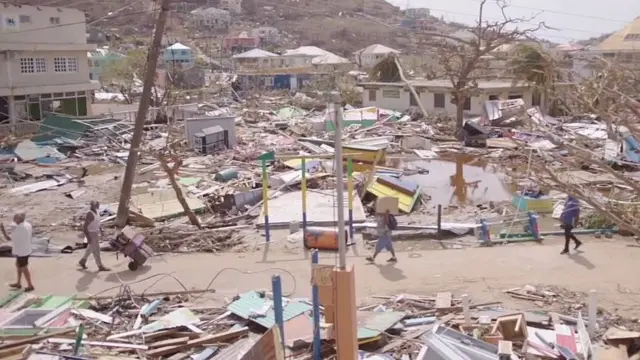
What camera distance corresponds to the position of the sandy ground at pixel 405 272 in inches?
445

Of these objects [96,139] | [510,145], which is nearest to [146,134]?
[96,139]

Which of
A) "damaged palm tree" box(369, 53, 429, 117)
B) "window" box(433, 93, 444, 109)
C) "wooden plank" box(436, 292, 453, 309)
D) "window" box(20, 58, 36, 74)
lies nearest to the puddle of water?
"wooden plank" box(436, 292, 453, 309)

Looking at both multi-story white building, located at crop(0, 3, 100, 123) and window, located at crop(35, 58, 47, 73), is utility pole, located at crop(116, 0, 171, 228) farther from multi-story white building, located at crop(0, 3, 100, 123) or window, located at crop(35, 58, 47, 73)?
window, located at crop(35, 58, 47, 73)

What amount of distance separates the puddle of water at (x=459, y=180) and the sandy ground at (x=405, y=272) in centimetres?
638

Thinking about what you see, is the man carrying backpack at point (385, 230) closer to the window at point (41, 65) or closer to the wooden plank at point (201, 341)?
the wooden plank at point (201, 341)

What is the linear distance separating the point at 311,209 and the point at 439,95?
26.6m

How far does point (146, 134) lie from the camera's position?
113ft

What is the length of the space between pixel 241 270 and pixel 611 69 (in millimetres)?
9109

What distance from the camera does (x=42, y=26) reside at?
38781 mm

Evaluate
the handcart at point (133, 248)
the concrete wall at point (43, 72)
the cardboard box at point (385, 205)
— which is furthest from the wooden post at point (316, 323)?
the concrete wall at point (43, 72)

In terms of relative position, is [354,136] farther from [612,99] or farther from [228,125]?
[612,99]

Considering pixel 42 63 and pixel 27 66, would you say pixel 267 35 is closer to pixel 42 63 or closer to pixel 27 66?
pixel 42 63

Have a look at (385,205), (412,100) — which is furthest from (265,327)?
(412,100)

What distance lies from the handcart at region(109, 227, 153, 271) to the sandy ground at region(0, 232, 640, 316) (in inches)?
7.9
